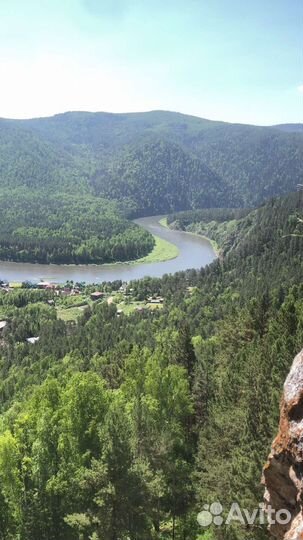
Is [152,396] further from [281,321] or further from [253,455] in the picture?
[253,455]

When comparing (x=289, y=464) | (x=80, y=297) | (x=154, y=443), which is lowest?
(x=80, y=297)

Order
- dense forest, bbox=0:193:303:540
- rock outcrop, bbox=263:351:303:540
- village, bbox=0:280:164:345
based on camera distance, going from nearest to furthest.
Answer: rock outcrop, bbox=263:351:303:540 → dense forest, bbox=0:193:303:540 → village, bbox=0:280:164:345

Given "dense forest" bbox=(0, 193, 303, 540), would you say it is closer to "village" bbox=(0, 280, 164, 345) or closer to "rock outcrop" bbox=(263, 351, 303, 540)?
"rock outcrop" bbox=(263, 351, 303, 540)

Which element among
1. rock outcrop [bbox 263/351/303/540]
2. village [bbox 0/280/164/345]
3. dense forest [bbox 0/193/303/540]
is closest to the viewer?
rock outcrop [bbox 263/351/303/540]

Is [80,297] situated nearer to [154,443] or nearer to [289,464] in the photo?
[154,443]

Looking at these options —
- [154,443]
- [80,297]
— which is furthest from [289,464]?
[80,297]

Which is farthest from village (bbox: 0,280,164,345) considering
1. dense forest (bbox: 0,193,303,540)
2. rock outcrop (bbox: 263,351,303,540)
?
rock outcrop (bbox: 263,351,303,540)

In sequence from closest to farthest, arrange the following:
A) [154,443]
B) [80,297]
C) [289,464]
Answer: [289,464]
[154,443]
[80,297]

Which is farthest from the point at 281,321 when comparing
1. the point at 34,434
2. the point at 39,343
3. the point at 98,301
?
the point at 98,301
